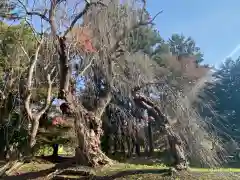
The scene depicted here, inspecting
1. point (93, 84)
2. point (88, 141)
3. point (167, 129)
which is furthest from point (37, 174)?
point (167, 129)

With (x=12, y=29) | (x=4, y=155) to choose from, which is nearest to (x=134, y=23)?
(x=12, y=29)

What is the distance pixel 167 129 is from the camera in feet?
25.0

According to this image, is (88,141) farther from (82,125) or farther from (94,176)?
(94,176)

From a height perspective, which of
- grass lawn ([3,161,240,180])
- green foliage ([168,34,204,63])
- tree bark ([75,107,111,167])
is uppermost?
green foliage ([168,34,204,63])

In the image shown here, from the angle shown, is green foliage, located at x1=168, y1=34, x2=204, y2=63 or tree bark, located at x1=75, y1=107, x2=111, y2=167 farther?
green foliage, located at x1=168, y1=34, x2=204, y2=63

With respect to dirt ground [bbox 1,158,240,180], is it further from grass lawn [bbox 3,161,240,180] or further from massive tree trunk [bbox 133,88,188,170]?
massive tree trunk [bbox 133,88,188,170]

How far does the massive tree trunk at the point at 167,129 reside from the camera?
720 cm

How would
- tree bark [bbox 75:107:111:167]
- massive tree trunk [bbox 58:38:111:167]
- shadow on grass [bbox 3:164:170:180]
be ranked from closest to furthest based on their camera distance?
shadow on grass [bbox 3:164:170:180] → massive tree trunk [bbox 58:38:111:167] → tree bark [bbox 75:107:111:167]

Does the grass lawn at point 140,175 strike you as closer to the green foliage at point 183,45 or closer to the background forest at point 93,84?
the background forest at point 93,84

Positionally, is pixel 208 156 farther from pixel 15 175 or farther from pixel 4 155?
pixel 4 155

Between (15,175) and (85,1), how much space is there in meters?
5.39

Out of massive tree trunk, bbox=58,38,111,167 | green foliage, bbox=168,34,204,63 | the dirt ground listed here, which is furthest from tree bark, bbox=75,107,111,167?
green foliage, bbox=168,34,204,63

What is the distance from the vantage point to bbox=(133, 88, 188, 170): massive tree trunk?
720cm

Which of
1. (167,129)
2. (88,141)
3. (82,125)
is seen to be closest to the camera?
(167,129)
